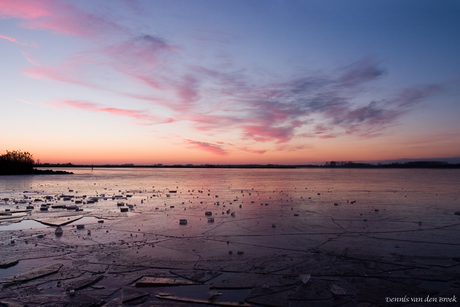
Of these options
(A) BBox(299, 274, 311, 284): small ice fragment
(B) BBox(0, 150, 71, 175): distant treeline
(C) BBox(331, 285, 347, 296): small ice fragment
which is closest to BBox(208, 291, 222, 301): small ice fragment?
(A) BBox(299, 274, 311, 284): small ice fragment

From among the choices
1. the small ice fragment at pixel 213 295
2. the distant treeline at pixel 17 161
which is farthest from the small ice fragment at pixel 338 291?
the distant treeline at pixel 17 161

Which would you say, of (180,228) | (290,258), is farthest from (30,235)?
(290,258)

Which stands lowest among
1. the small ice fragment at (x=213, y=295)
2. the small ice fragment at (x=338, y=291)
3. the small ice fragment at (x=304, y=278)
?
the small ice fragment at (x=213, y=295)

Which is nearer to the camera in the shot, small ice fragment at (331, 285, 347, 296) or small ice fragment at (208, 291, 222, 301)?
small ice fragment at (208, 291, 222, 301)

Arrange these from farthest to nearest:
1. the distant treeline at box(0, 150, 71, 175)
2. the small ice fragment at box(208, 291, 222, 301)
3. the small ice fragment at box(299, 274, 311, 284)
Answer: the distant treeline at box(0, 150, 71, 175) < the small ice fragment at box(299, 274, 311, 284) < the small ice fragment at box(208, 291, 222, 301)

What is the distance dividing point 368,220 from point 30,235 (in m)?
12.8

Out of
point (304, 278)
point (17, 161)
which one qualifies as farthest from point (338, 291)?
point (17, 161)

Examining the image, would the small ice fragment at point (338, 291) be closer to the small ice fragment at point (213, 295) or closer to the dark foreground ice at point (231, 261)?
the dark foreground ice at point (231, 261)

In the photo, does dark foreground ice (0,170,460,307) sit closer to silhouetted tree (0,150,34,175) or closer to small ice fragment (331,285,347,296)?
small ice fragment (331,285,347,296)

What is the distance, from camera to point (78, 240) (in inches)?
381

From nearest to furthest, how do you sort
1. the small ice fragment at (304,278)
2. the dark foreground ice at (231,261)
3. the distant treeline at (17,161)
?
1. the dark foreground ice at (231,261)
2. the small ice fragment at (304,278)
3. the distant treeline at (17,161)

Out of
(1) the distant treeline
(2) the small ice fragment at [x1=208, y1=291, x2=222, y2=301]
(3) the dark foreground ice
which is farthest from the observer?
(1) the distant treeline

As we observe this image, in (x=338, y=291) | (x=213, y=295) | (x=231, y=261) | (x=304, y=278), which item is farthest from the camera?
(x=231, y=261)

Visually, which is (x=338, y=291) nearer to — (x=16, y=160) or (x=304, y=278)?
(x=304, y=278)
